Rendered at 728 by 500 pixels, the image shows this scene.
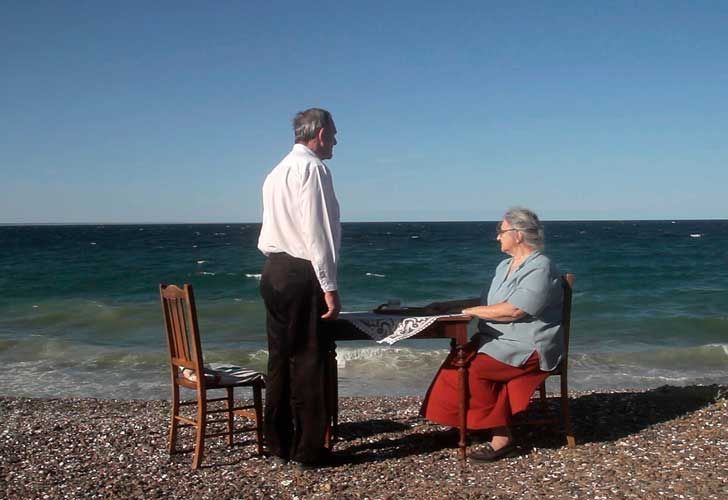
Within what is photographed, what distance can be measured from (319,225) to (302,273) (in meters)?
0.29

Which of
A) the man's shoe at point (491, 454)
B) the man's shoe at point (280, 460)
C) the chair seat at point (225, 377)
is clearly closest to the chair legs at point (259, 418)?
the chair seat at point (225, 377)

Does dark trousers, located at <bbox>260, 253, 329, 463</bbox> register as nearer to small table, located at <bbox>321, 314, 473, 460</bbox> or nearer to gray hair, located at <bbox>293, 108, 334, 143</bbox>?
small table, located at <bbox>321, 314, 473, 460</bbox>

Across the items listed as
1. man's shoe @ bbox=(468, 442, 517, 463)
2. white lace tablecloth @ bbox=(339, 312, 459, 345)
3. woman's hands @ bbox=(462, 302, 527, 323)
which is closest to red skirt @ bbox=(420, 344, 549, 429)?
man's shoe @ bbox=(468, 442, 517, 463)

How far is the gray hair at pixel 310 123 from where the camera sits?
14.2 feet

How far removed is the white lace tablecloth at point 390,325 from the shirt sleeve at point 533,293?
0.43 metres

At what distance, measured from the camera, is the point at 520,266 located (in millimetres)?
4660

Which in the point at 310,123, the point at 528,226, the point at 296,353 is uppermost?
the point at 310,123

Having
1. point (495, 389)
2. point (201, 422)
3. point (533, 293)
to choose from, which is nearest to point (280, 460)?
point (201, 422)

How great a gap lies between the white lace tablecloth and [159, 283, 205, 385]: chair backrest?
865 millimetres

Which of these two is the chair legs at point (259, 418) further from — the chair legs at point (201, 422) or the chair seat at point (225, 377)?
the chair seat at point (225, 377)

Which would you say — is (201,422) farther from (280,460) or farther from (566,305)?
(566,305)

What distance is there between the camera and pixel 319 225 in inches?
163

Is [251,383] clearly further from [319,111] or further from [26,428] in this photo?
[26,428]

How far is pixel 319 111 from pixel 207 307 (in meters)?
14.3
